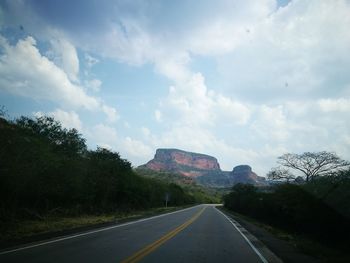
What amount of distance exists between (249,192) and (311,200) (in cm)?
4339

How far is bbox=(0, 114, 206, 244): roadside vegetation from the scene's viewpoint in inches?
843

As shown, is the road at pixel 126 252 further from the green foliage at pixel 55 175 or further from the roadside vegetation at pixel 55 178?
the green foliage at pixel 55 175

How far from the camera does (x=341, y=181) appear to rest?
2175 cm

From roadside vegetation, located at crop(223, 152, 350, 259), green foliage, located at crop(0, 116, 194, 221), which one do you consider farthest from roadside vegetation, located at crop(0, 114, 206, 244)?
roadside vegetation, located at crop(223, 152, 350, 259)

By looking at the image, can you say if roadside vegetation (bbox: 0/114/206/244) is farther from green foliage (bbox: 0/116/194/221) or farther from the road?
the road

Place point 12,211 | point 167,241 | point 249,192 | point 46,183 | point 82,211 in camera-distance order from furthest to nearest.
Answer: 1. point 249,192
2. point 82,211
3. point 46,183
4. point 12,211
5. point 167,241

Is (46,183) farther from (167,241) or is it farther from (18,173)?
(167,241)

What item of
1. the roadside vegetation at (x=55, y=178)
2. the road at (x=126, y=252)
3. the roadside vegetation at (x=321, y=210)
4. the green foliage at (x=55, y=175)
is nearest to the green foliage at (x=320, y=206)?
the roadside vegetation at (x=321, y=210)

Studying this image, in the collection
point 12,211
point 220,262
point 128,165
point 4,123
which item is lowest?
point 220,262

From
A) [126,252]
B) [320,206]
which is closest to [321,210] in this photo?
[320,206]

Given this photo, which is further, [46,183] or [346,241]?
[46,183]

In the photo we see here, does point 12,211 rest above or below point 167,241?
above

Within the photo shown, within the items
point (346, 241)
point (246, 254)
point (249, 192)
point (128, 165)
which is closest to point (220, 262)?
point (246, 254)

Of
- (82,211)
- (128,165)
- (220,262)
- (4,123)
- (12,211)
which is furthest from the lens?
(128,165)
